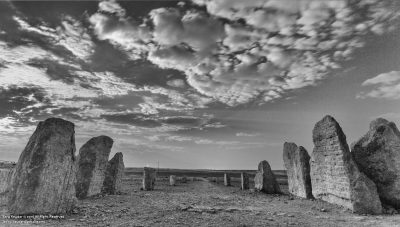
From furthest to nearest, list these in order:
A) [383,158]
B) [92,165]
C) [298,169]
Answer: [298,169]
[92,165]
[383,158]

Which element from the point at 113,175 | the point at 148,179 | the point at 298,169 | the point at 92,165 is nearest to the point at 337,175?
the point at 298,169

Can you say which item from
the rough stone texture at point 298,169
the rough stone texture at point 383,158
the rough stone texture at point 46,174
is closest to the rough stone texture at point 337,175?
the rough stone texture at point 383,158

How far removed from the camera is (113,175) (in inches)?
675

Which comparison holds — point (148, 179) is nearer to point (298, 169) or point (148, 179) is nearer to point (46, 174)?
point (298, 169)

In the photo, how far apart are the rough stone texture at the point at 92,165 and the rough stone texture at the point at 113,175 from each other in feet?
4.25

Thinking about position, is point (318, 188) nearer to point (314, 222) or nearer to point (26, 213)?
point (314, 222)

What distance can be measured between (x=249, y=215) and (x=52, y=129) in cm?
684

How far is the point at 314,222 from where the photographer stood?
8414 mm

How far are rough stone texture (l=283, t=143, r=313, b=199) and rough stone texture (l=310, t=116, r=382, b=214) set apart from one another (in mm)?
993

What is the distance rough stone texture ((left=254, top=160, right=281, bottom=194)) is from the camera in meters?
19.1

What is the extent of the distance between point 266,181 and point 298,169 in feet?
10.7

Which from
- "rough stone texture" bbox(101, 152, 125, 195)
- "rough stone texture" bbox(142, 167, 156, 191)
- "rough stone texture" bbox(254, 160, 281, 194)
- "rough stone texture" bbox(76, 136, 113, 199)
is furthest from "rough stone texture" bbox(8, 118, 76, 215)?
"rough stone texture" bbox(254, 160, 281, 194)

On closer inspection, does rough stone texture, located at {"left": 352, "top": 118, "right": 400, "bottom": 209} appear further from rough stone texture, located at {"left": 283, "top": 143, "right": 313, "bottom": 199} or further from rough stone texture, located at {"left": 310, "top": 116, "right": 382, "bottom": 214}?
rough stone texture, located at {"left": 283, "top": 143, "right": 313, "bottom": 199}

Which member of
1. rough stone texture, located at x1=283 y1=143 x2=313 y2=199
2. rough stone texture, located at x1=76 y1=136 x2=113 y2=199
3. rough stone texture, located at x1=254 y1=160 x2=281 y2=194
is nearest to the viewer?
rough stone texture, located at x1=76 y1=136 x2=113 y2=199
